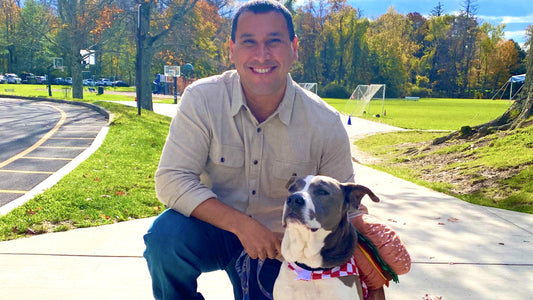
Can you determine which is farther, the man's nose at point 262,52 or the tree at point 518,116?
the tree at point 518,116

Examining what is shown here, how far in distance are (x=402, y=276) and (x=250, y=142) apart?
6.28 ft

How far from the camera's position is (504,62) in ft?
A: 232

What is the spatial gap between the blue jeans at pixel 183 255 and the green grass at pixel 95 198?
243 cm

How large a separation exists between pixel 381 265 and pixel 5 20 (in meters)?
70.5

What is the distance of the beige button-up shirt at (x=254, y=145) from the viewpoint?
2.92 m

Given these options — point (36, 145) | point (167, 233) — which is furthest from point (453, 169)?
point (36, 145)

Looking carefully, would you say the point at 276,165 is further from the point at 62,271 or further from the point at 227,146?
the point at 62,271

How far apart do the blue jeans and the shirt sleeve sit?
122mm

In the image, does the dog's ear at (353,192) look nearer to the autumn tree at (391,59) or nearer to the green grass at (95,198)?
the green grass at (95,198)

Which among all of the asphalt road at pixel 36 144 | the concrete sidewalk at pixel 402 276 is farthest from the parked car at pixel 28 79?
the concrete sidewalk at pixel 402 276

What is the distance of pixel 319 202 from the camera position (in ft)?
7.75

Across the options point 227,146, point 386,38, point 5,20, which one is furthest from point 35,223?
point 386,38

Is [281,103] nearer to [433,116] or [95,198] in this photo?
[95,198]

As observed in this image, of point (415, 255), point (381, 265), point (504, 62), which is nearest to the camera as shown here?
point (381, 265)
